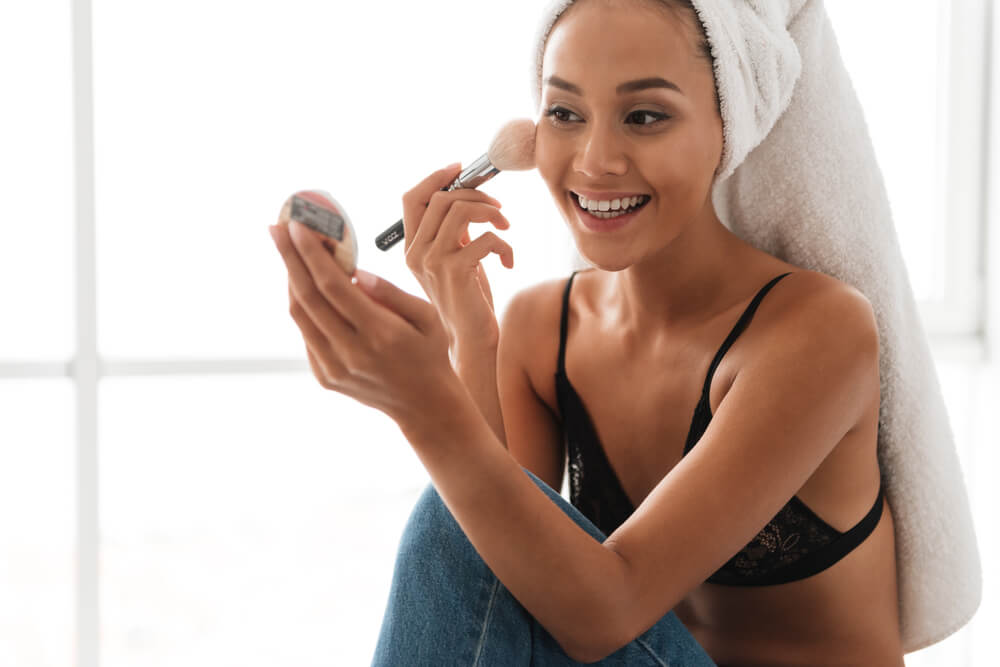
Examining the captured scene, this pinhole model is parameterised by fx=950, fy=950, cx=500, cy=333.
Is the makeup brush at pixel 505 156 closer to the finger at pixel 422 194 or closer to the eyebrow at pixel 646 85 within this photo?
the finger at pixel 422 194

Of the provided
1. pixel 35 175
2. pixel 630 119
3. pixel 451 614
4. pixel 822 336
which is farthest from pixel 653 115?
pixel 35 175

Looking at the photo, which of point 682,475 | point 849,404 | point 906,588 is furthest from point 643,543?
point 906,588

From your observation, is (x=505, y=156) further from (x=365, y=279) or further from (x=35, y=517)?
(x=35, y=517)

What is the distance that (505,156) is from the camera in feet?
2.93

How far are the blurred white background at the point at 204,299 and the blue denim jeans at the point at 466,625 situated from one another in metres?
0.46

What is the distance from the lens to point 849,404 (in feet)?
2.62

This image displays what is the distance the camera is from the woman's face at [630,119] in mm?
795

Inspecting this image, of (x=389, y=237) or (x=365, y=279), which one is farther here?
(x=389, y=237)

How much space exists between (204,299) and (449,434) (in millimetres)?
847

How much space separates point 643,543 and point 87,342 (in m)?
0.86

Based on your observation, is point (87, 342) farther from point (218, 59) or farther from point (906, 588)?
point (906, 588)

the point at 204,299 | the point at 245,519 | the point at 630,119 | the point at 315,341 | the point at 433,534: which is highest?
the point at 630,119

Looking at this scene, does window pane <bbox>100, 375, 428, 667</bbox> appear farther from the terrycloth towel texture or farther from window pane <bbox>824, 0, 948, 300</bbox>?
window pane <bbox>824, 0, 948, 300</bbox>

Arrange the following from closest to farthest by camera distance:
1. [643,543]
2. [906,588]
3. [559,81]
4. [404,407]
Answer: [404,407]
[643,543]
[559,81]
[906,588]
